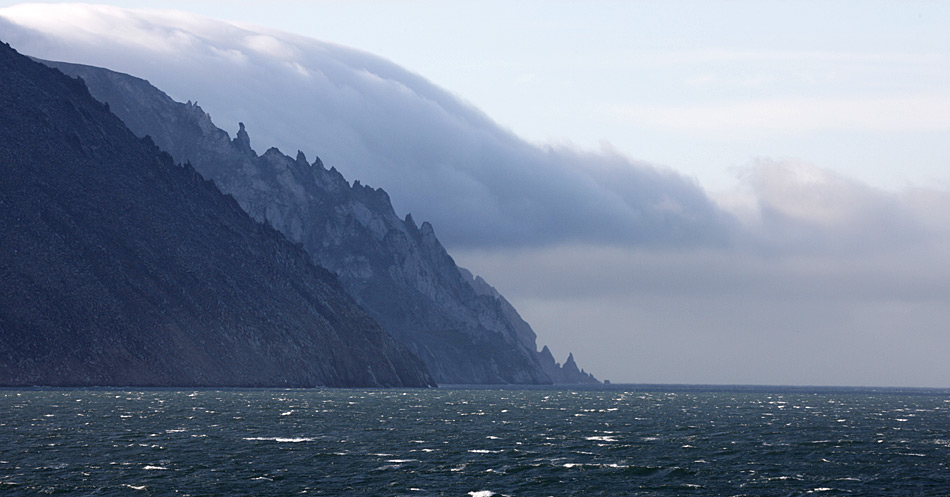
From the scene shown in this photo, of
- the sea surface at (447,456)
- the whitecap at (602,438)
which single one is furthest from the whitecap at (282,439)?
the whitecap at (602,438)

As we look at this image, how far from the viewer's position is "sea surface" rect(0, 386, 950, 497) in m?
69.8

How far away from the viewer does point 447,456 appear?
293 ft

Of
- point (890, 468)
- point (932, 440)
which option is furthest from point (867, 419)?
point (890, 468)

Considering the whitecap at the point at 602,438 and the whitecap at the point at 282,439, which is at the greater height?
the whitecap at the point at 602,438

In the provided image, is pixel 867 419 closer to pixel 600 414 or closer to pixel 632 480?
pixel 600 414

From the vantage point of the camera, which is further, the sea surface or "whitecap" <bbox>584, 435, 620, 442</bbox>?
"whitecap" <bbox>584, 435, 620, 442</bbox>

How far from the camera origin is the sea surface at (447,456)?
69750 mm

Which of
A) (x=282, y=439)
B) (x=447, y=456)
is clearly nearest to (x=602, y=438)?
(x=447, y=456)

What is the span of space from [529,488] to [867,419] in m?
109

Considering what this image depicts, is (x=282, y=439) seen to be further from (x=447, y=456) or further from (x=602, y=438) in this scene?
(x=602, y=438)

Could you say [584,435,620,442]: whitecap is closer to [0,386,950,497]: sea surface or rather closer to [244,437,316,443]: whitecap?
[0,386,950,497]: sea surface

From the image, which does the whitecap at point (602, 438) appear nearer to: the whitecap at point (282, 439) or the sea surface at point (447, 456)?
the sea surface at point (447, 456)

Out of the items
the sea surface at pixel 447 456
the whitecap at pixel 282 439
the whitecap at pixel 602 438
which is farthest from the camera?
the whitecap at pixel 602 438

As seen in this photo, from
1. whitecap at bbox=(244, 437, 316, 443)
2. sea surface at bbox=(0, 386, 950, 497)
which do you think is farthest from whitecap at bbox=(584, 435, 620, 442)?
whitecap at bbox=(244, 437, 316, 443)
